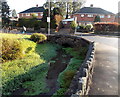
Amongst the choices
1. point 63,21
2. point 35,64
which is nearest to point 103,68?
point 35,64

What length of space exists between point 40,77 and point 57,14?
83.7 ft

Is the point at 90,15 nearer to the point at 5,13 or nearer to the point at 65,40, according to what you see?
the point at 65,40

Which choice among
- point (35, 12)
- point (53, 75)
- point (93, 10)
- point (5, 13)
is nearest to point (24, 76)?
point (53, 75)

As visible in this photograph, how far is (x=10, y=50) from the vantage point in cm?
912

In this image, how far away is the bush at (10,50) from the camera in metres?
8.74

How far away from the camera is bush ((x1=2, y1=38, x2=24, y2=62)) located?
8.74 meters

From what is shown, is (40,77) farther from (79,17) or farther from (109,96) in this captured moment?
(79,17)

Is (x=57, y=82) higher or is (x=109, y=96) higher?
→ (x=109, y=96)

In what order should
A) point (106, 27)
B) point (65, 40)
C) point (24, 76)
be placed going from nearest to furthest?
point (24, 76), point (65, 40), point (106, 27)

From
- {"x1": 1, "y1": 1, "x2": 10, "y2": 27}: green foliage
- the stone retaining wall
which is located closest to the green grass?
the stone retaining wall

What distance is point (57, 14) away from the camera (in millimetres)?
31172

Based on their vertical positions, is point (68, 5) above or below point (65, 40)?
above

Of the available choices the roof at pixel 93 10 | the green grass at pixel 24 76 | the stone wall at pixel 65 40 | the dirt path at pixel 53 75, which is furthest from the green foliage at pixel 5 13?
the green grass at pixel 24 76

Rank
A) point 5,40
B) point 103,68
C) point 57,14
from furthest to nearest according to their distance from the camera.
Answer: point 57,14 < point 5,40 < point 103,68
